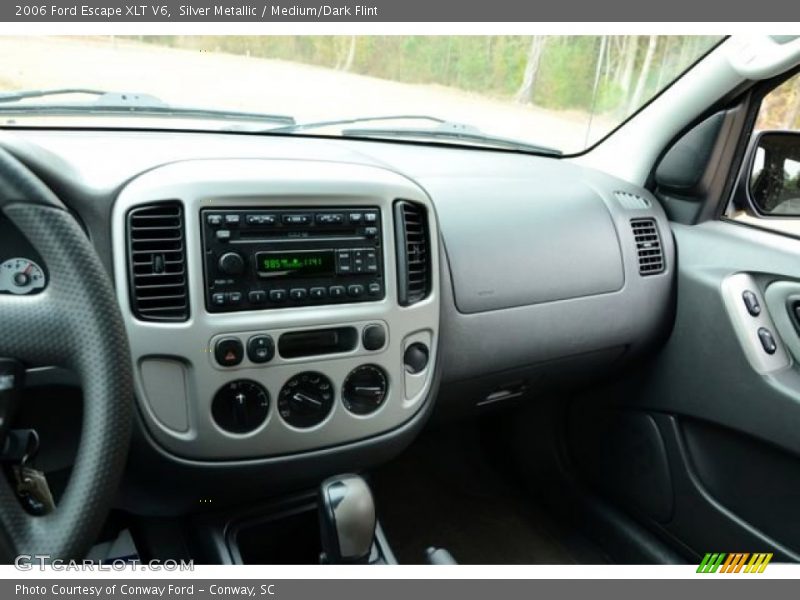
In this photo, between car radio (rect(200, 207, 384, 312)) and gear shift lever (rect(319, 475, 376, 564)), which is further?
gear shift lever (rect(319, 475, 376, 564))

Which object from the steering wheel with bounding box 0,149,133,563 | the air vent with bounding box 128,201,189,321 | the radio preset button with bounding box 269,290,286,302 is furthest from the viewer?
the radio preset button with bounding box 269,290,286,302

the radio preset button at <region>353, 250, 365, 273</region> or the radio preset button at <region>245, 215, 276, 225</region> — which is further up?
the radio preset button at <region>245, 215, 276, 225</region>

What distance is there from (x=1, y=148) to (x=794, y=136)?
193 centimetres

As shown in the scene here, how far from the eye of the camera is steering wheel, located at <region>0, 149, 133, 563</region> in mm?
816

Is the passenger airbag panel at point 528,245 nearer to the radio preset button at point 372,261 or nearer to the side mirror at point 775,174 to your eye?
the radio preset button at point 372,261

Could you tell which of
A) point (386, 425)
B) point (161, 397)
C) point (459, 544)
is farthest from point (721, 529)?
point (161, 397)

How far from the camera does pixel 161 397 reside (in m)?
1.20

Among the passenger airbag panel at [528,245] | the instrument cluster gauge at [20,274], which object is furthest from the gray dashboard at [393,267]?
the instrument cluster gauge at [20,274]

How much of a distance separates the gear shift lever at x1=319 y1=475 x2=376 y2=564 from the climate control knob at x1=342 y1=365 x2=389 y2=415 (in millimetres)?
146

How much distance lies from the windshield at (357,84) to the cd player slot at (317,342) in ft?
2.17

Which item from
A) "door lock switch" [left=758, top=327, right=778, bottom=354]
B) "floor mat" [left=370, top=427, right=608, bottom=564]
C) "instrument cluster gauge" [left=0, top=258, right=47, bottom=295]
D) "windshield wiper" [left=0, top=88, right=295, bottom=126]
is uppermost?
"windshield wiper" [left=0, top=88, right=295, bottom=126]

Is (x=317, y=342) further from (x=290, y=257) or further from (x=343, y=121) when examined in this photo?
(x=343, y=121)

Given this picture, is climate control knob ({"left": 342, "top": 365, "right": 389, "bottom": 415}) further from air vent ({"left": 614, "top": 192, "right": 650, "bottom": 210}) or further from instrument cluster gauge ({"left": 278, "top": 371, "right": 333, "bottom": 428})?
air vent ({"left": 614, "top": 192, "right": 650, "bottom": 210})

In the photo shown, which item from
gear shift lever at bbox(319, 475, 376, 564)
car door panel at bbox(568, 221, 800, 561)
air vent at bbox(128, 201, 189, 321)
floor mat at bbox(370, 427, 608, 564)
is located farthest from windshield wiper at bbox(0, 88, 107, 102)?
car door panel at bbox(568, 221, 800, 561)
